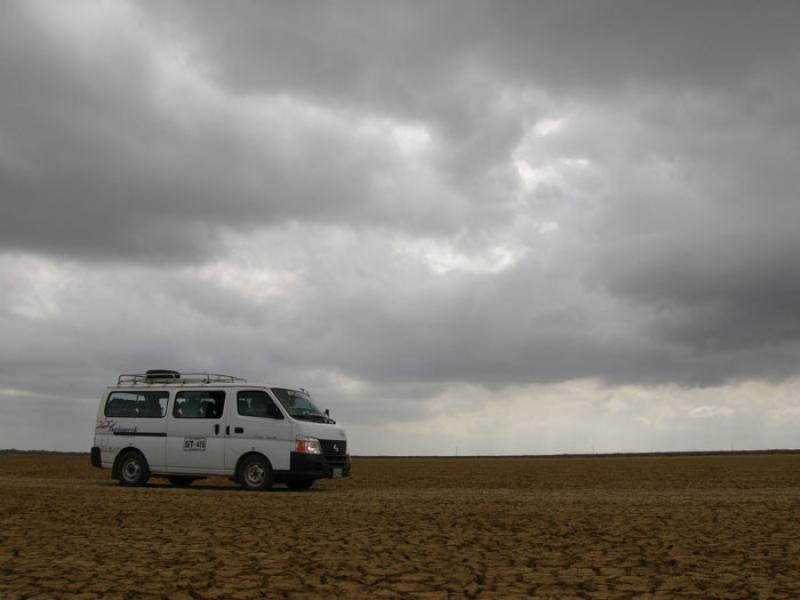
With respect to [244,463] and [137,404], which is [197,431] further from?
[137,404]

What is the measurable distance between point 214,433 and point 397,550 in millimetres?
9873

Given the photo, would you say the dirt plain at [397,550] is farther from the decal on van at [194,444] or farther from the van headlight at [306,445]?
the decal on van at [194,444]

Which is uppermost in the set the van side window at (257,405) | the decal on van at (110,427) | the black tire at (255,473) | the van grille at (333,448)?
the van side window at (257,405)

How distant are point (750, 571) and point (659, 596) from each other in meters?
1.50

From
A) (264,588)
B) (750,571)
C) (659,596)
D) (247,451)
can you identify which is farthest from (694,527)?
(247,451)

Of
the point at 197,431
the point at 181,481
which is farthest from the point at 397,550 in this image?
the point at 181,481

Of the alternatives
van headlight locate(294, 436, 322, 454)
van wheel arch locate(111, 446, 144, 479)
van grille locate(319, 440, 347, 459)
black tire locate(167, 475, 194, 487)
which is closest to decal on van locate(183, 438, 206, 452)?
van wheel arch locate(111, 446, 144, 479)

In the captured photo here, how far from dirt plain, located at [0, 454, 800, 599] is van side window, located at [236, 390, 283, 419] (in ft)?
11.7

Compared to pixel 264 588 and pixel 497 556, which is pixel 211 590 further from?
pixel 497 556

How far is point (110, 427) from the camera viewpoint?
61.2ft

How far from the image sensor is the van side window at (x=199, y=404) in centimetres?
1750

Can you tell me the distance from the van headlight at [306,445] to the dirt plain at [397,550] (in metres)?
3.00

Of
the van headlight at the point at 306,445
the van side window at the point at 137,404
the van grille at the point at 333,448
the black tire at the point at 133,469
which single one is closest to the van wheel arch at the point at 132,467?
the black tire at the point at 133,469

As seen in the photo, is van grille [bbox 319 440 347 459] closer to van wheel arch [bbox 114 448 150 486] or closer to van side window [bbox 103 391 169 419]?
van side window [bbox 103 391 169 419]
